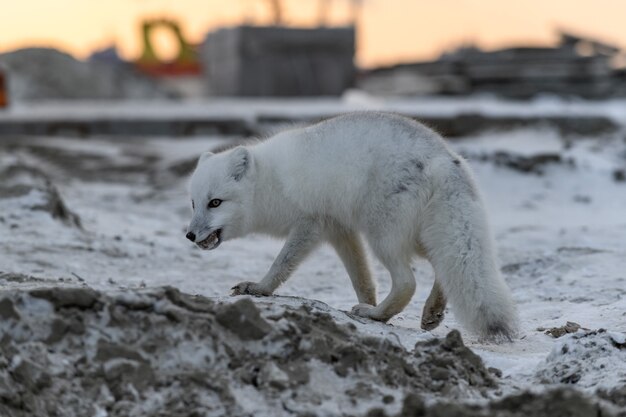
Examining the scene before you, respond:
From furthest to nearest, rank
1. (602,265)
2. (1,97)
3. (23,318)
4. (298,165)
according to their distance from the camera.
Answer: (1,97) → (602,265) → (298,165) → (23,318)

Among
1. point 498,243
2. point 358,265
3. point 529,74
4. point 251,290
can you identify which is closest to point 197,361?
point 251,290

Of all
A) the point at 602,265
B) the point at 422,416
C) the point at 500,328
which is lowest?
the point at 602,265

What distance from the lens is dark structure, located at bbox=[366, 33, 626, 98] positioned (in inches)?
843

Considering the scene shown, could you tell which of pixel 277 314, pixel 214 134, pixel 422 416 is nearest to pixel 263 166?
pixel 277 314

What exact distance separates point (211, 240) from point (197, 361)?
1559 mm

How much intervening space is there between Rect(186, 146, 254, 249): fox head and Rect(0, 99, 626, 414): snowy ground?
637 millimetres

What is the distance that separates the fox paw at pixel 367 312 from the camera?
495 centimetres

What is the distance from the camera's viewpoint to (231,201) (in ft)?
17.4

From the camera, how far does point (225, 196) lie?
5285 mm

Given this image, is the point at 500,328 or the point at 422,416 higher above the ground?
the point at 422,416

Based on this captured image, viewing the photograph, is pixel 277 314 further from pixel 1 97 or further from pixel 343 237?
pixel 1 97

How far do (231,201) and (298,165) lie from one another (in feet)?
1.27

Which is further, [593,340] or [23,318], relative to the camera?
[593,340]

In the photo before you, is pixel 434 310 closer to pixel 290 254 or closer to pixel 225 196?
pixel 290 254
